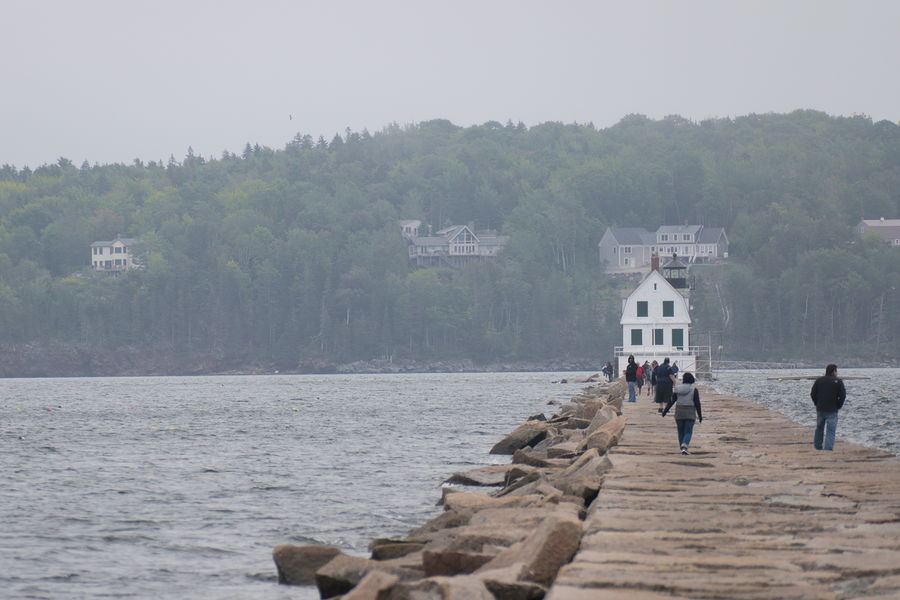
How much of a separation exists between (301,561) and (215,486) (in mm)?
11732

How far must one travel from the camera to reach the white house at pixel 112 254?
193250 mm

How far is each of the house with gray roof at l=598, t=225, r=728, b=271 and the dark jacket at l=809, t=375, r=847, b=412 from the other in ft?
502

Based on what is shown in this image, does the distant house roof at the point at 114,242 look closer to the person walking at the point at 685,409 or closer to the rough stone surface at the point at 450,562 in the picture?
the person walking at the point at 685,409

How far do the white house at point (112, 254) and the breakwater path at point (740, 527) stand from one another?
180 m

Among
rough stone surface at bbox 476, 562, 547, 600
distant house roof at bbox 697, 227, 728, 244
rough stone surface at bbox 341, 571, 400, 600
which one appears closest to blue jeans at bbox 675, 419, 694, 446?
rough stone surface at bbox 476, 562, 547, 600

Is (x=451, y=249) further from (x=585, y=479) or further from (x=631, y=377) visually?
(x=585, y=479)

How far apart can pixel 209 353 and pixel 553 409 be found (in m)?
118

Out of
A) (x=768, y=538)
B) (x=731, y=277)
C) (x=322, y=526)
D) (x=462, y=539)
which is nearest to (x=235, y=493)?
(x=322, y=526)

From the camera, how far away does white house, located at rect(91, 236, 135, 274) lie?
634 ft

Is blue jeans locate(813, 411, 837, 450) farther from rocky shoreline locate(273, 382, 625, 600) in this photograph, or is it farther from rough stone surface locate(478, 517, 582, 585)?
rough stone surface locate(478, 517, 582, 585)

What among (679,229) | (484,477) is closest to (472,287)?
(679,229)

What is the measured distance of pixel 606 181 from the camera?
653 ft

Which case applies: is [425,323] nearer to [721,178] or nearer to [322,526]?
[721,178]

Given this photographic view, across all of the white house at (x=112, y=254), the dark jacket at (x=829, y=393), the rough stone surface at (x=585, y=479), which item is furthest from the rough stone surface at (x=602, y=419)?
the white house at (x=112, y=254)
